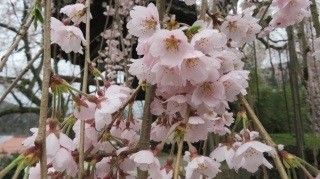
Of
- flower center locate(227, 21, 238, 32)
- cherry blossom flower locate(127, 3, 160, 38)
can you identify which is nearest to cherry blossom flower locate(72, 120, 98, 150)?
cherry blossom flower locate(127, 3, 160, 38)

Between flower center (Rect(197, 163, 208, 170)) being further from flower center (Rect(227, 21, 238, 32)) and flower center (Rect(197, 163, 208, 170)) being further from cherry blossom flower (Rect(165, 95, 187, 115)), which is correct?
flower center (Rect(227, 21, 238, 32))

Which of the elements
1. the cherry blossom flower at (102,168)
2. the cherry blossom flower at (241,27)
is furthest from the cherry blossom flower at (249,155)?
the cherry blossom flower at (241,27)

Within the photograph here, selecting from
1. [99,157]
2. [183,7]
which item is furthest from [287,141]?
[99,157]

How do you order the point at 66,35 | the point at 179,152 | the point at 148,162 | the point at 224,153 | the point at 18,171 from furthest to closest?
the point at 66,35 < the point at 224,153 < the point at 148,162 < the point at 179,152 < the point at 18,171

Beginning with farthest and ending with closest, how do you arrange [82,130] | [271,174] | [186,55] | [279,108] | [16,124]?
1. [16,124]
2. [279,108]
3. [271,174]
4. [82,130]
5. [186,55]

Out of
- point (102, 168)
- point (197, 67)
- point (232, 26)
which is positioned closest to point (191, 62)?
point (197, 67)

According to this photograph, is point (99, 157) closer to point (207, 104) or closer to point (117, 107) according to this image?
point (117, 107)

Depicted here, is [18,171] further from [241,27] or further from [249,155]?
[241,27]
